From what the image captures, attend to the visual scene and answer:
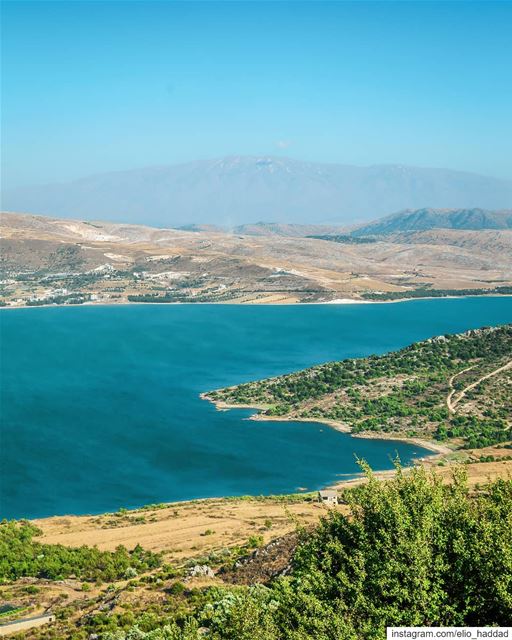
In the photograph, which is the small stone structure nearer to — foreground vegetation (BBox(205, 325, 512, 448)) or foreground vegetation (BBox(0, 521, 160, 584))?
foreground vegetation (BBox(0, 521, 160, 584))

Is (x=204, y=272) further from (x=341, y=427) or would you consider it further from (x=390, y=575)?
(x=390, y=575)

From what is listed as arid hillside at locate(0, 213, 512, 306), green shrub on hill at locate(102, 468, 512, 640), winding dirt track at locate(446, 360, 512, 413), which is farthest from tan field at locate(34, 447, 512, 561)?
arid hillside at locate(0, 213, 512, 306)

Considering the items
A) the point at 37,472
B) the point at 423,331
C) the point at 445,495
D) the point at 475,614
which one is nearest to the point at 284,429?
the point at 37,472

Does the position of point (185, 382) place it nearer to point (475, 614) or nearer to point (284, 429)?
point (284, 429)

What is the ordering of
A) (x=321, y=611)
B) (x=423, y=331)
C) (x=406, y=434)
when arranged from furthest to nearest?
(x=423, y=331)
(x=406, y=434)
(x=321, y=611)

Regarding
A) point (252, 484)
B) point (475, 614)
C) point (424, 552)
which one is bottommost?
point (252, 484)
